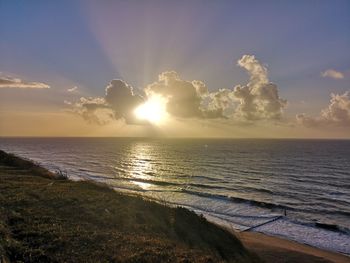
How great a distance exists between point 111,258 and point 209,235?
32.0ft

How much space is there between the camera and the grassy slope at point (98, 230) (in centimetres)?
1388

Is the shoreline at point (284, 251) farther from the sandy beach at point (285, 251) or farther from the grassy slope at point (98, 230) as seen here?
the grassy slope at point (98, 230)

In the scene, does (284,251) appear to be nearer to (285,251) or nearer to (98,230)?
(285,251)

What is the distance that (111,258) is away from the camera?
44.8ft

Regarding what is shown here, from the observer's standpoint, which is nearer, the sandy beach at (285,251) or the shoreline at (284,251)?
the sandy beach at (285,251)

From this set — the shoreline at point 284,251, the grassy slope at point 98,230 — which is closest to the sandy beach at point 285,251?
the shoreline at point 284,251

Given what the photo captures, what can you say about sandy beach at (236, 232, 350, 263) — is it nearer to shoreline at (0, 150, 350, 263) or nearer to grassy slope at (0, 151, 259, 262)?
shoreline at (0, 150, 350, 263)

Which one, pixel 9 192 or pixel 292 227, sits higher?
pixel 9 192

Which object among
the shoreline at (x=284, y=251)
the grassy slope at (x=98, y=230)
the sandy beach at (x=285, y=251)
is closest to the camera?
the grassy slope at (x=98, y=230)

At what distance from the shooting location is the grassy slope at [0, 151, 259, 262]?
1388cm

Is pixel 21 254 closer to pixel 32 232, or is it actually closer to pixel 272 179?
pixel 32 232

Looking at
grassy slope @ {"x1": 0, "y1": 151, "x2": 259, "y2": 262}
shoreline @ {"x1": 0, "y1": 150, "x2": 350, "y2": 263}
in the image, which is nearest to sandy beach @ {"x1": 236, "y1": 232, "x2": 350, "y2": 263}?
shoreline @ {"x1": 0, "y1": 150, "x2": 350, "y2": 263}

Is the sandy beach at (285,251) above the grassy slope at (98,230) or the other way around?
the other way around

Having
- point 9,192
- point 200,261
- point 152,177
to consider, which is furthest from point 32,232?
point 152,177
